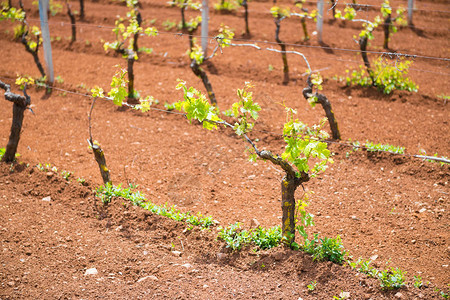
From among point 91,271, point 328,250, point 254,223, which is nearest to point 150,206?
point 91,271

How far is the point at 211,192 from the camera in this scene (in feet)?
20.0

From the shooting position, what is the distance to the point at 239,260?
15.6ft

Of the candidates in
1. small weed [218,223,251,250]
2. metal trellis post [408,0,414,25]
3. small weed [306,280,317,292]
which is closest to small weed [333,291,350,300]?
small weed [306,280,317,292]

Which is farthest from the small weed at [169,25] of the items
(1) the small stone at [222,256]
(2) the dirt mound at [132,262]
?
(1) the small stone at [222,256]

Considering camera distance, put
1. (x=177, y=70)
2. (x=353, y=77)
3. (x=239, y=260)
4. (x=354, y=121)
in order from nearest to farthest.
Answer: (x=239, y=260) < (x=354, y=121) < (x=353, y=77) < (x=177, y=70)

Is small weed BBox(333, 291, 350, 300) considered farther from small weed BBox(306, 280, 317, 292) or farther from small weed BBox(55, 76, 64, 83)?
small weed BBox(55, 76, 64, 83)

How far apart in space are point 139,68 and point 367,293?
738 cm

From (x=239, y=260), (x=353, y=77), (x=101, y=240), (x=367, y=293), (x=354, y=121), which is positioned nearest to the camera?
(x=367, y=293)

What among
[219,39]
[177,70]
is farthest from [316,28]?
[219,39]

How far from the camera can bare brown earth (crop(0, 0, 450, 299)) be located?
4500 millimetres

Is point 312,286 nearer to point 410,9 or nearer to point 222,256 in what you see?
point 222,256

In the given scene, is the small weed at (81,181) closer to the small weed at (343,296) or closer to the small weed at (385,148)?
the small weed at (343,296)

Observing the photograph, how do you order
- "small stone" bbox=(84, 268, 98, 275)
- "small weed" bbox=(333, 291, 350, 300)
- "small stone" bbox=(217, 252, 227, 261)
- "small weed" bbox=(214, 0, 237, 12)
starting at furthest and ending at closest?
"small weed" bbox=(214, 0, 237, 12), "small stone" bbox=(217, 252, 227, 261), "small stone" bbox=(84, 268, 98, 275), "small weed" bbox=(333, 291, 350, 300)

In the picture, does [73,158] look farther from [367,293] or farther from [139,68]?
[367,293]
